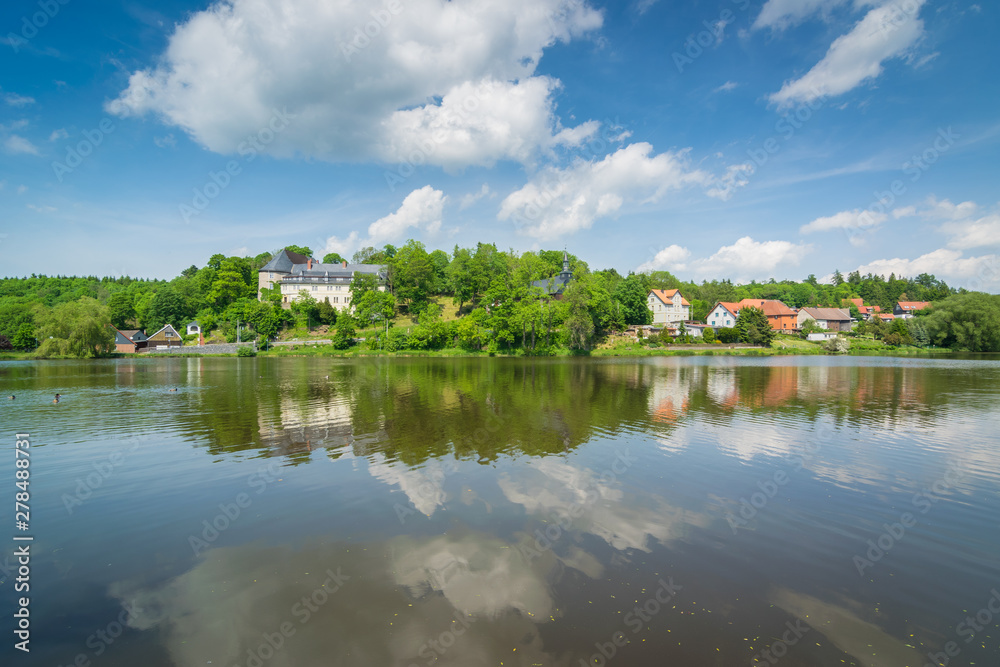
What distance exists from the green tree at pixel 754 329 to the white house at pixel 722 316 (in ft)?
40.0

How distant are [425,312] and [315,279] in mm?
35847

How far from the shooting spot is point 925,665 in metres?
6.15

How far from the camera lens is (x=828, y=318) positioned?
118 metres

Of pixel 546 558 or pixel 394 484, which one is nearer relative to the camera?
pixel 546 558

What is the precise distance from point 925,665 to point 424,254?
102 meters

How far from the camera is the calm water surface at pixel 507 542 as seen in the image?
6562 millimetres

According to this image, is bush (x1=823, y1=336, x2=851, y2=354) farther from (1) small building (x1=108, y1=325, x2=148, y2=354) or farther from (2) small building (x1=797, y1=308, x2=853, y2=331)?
(1) small building (x1=108, y1=325, x2=148, y2=354)

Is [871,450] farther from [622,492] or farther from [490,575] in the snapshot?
[490,575]

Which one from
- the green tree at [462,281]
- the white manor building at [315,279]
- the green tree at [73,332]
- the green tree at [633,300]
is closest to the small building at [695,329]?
the green tree at [633,300]

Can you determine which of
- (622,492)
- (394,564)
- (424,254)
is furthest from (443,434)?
(424,254)

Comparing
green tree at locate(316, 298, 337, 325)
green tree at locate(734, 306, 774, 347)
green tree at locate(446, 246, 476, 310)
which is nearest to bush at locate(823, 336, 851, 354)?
green tree at locate(734, 306, 774, 347)

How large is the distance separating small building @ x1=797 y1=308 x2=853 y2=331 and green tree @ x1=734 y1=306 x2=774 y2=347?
113 ft

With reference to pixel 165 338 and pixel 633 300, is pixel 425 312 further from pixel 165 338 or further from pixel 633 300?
pixel 165 338

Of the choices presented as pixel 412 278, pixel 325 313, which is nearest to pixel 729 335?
pixel 412 278
